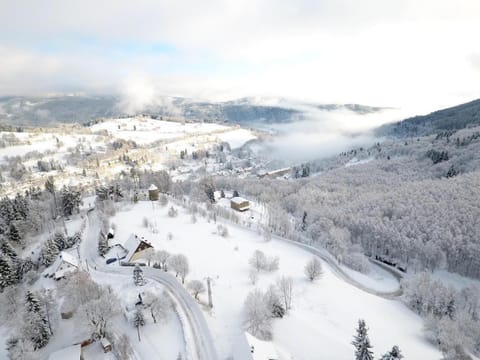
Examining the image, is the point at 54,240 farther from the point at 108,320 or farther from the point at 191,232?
the point at 108,320

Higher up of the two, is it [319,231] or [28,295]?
[28,295]

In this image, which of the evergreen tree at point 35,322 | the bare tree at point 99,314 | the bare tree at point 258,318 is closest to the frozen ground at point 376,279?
the bare tree at point 258,318

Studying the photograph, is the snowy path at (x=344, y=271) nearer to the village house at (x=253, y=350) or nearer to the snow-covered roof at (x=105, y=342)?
the village house at (x=253, y=350)

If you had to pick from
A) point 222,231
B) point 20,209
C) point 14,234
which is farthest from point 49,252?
point 222,231

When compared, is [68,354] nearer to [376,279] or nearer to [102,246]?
[102,246]

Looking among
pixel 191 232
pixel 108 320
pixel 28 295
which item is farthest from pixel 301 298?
pixel 28 295

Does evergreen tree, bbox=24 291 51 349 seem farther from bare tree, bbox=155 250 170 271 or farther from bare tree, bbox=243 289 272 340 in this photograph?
bare tree, bbox=243 289 272 340
